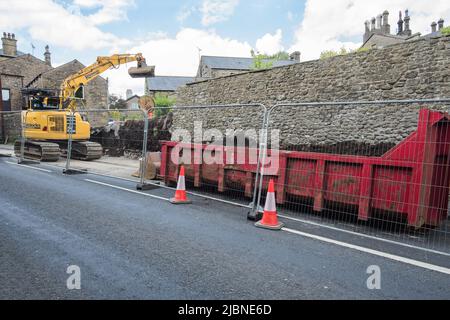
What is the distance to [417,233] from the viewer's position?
16.7 feet

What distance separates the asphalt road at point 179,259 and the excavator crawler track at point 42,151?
8.06 m

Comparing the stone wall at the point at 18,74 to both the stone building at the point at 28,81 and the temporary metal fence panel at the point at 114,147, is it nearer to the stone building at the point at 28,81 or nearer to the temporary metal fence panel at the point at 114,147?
the stone building at the point at 28,81

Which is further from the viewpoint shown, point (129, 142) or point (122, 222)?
point (129, 142)

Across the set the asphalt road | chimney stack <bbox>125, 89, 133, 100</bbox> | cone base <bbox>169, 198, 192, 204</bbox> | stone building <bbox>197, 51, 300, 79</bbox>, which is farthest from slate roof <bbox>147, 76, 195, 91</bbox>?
the asphalt road

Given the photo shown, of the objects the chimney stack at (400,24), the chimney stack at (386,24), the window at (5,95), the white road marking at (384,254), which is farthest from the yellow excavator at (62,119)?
the chimney stack at (386,24)

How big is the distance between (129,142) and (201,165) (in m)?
9.63

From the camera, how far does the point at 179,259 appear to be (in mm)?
3553

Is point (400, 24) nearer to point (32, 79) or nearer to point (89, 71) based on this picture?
point (89, 71)

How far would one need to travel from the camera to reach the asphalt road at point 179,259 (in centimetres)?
286

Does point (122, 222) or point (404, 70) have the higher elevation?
point (404, 70)

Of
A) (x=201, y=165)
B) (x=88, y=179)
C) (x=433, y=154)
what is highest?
(x=433, y=154)
